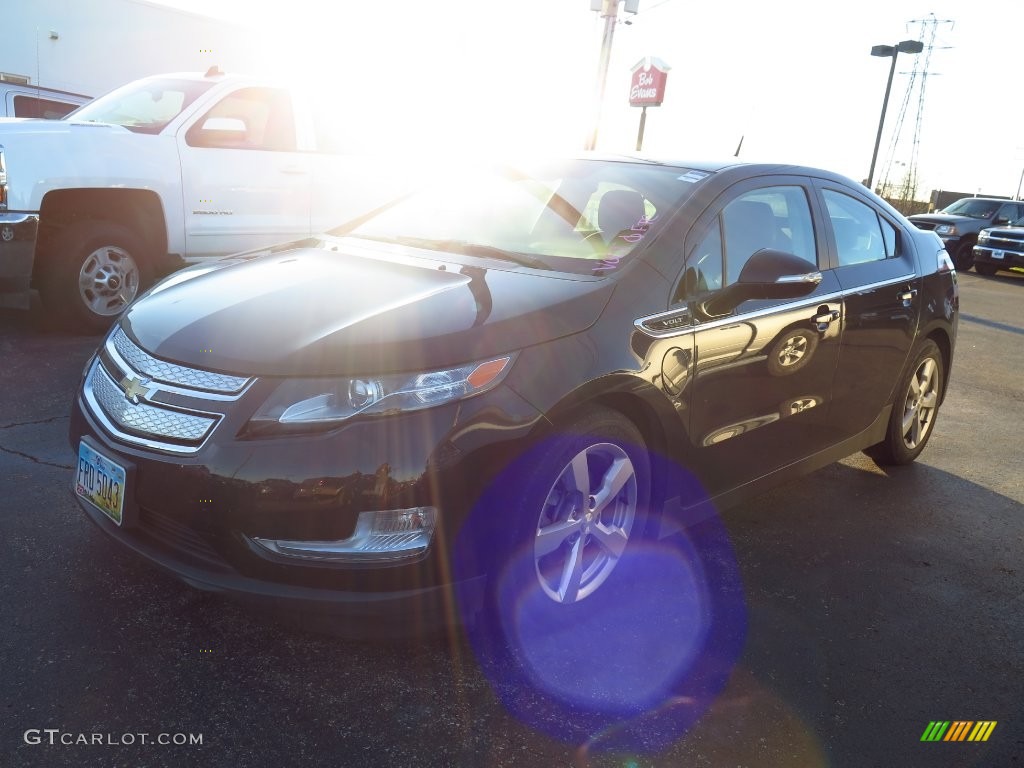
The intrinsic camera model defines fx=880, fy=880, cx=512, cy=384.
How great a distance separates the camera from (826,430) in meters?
3.87

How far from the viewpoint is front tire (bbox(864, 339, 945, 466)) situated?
4.57 metres

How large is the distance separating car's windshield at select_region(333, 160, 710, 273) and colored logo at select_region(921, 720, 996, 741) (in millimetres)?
1705

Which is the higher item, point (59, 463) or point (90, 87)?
point (90, 87)

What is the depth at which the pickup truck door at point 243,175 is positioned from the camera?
6.71 meters

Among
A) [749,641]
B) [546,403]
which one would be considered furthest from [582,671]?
[546,403]

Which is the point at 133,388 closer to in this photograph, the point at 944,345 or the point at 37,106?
the point at 944,345

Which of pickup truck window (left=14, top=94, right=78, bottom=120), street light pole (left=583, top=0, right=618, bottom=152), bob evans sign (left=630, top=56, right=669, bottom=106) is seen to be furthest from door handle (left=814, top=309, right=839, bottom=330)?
bob evans sign (left=630, top=56, right=669, bottom=106)

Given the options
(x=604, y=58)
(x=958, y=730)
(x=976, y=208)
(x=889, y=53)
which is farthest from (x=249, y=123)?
(x=889, y=53)

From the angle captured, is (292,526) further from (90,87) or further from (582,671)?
(90,87)

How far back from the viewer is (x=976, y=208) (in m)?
21.3

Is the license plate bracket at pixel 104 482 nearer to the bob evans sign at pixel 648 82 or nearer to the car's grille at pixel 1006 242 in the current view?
the car's grille at pixel 1006 242

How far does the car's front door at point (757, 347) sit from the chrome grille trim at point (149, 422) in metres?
1.60

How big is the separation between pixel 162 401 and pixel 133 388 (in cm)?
16

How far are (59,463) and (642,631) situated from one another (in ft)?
8.70
